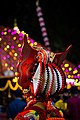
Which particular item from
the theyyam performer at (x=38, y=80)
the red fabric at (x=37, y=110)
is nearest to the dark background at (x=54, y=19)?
the theyyam performer at (x=38, y=80)

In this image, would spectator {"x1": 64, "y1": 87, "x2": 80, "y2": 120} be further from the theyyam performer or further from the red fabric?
the red fabric

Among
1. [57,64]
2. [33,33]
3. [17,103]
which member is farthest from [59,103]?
[33,33]

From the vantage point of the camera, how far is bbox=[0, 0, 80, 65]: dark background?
20.2 m

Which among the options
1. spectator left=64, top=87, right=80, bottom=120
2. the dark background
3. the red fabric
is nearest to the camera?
the red fabric

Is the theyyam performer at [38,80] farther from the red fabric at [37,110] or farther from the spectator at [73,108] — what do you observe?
the spectator at [73,108]

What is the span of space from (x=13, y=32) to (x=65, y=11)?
1149cm

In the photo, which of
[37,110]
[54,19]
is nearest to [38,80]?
[37,110]

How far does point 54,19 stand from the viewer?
20.7m

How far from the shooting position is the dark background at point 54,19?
20219mm

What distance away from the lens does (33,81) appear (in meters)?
6.46

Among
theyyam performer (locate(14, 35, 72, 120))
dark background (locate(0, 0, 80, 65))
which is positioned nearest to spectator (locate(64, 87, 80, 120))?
theyyam performer (locate(14, 35, 72, 120))

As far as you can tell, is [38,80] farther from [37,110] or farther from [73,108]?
[73,108]

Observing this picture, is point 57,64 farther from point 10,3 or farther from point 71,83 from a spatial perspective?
point 10,3

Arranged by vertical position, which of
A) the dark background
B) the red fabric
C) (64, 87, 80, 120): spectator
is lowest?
the red fabric
